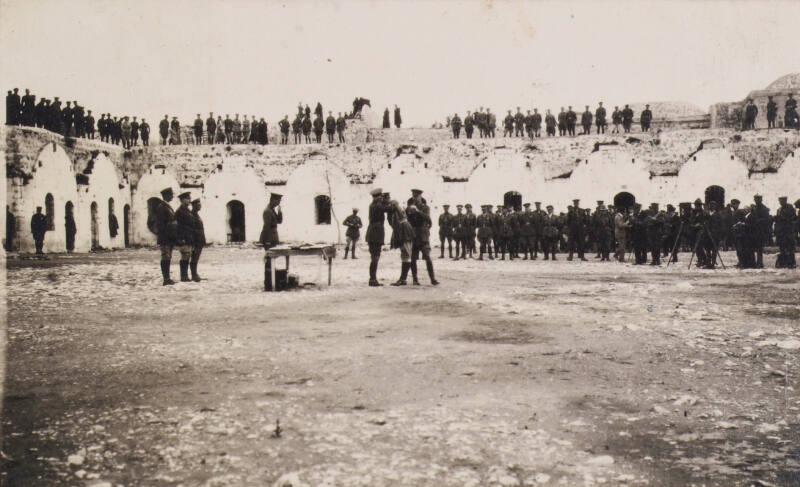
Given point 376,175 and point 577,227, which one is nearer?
point 577,227

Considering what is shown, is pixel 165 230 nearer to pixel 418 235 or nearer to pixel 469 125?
pixel 418 235

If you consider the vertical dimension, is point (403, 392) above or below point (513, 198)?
below

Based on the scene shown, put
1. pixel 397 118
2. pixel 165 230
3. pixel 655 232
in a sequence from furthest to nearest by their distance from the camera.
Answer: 1. pixel 397 118
2. pixel 655 232
3. pixel 165 230

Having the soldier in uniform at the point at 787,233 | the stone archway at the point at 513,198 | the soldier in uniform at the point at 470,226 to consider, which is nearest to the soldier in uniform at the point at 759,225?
the soldier in uniform at the point at 787,233

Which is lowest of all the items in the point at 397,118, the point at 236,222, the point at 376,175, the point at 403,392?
the point at 403,392

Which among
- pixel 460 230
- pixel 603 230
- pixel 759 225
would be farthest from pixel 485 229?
pixel 759 225

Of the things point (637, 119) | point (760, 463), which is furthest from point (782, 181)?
point (760, 463)

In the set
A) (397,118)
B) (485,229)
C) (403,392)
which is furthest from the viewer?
(397,118)

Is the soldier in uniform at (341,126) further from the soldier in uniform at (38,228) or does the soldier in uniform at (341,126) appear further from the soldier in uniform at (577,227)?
the soldier in uniform at (577,227)
